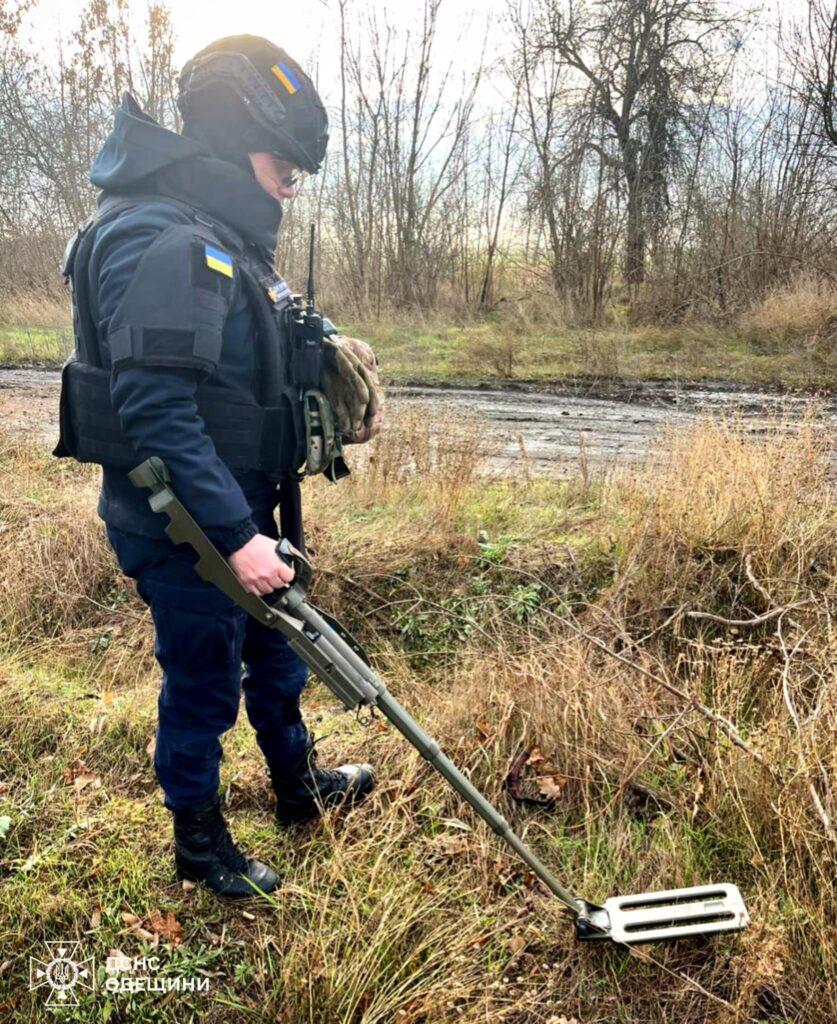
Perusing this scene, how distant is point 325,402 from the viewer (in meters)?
2.11

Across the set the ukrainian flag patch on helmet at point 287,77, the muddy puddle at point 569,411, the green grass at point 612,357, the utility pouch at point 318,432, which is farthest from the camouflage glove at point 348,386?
the green grass at point 612,357

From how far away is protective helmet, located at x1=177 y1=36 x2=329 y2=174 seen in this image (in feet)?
6.20

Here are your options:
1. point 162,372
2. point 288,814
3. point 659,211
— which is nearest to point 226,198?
point 162,372

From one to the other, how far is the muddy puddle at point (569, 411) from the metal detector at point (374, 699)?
3.68 m

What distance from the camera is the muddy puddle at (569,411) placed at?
6445 mm

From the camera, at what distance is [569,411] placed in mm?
8586

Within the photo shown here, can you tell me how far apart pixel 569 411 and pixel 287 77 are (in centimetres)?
697

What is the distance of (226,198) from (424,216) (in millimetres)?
15947

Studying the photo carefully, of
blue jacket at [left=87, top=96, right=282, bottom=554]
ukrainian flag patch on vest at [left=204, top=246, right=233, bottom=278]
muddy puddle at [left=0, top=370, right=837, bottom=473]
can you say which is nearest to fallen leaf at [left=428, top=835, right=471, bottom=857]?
blue jacket at [left=87, top=96, right=282, bottom=554]

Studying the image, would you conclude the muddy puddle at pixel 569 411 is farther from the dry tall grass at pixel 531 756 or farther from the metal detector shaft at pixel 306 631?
the metal detector shaft at pixel 306 631

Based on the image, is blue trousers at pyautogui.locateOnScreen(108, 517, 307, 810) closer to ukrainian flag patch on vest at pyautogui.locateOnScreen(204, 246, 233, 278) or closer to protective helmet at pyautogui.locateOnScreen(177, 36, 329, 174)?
ukrainian flag patch on vest at pyautogui.locateOnScreen(204, 246, 233, 278)

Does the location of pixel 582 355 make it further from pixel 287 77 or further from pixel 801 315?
pixel 287 77

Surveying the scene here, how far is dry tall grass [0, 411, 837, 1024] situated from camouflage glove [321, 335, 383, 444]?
1.29 metres

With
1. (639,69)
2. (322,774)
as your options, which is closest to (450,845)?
(322,774)
